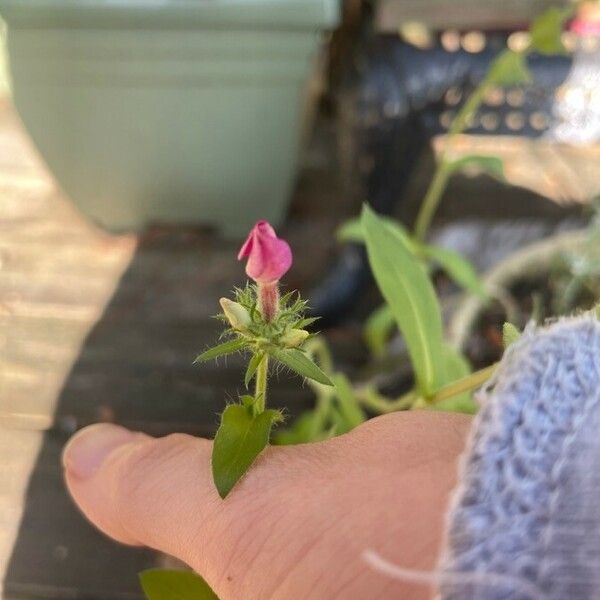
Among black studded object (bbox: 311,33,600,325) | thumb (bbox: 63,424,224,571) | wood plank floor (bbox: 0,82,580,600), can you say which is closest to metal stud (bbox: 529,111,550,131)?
black studded object (bbox: 311,33,600,325)

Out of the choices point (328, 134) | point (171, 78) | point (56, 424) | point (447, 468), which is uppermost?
point (447, 468)

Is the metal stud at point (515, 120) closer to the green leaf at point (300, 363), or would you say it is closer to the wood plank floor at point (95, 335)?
the wood plank floor at point (95, 335)

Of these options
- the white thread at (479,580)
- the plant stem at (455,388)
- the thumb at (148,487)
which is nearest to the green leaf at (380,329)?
the plant stem at (455,388)

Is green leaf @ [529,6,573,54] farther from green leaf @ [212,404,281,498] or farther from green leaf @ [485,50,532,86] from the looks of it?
green leaf @ [212,404,281,498]

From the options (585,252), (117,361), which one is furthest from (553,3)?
(117,361)

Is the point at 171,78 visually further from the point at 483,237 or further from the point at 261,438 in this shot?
the point at 261,438

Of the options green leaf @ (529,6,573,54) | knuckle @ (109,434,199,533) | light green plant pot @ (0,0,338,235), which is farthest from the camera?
light green plant pot @ (0,0,338,235)

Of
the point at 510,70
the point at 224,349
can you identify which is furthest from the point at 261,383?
the point at 510,70
